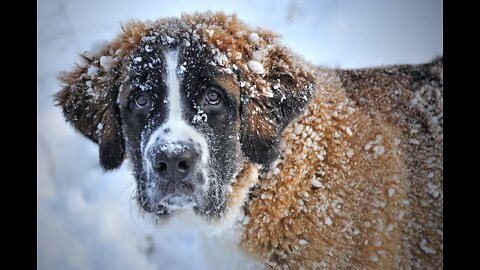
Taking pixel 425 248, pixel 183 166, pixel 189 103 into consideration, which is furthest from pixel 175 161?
pixel 425 248

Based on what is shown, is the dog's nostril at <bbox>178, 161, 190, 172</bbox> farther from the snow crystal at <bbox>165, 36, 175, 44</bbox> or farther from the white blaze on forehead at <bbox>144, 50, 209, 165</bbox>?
the snow crystal at <bbox>165, 36, 175, 44</bbox>

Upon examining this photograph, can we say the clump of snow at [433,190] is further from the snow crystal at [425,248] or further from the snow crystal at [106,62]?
the snow crystal at [106,62]

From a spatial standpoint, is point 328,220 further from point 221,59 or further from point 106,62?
point 106,62

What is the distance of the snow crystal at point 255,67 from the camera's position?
245 centimetres

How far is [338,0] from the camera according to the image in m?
2.70

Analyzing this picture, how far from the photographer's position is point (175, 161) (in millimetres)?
2164

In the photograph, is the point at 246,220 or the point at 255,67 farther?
the point at 246,220

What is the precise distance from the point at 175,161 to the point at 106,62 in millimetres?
768

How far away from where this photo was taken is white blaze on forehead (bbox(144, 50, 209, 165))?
7.31 ft

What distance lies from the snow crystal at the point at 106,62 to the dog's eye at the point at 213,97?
1.88ft

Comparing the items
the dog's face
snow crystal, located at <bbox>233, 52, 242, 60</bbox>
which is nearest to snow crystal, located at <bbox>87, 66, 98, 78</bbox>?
the dog's face

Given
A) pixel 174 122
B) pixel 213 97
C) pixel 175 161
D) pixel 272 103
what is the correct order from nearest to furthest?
pixel 175 161
pixel 174 122
pixel 213 97
pixel 272 103

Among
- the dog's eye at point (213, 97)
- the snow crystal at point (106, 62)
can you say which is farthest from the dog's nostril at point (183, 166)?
the snow crystal at point (106, 62)

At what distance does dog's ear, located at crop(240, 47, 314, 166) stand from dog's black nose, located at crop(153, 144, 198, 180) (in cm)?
39
